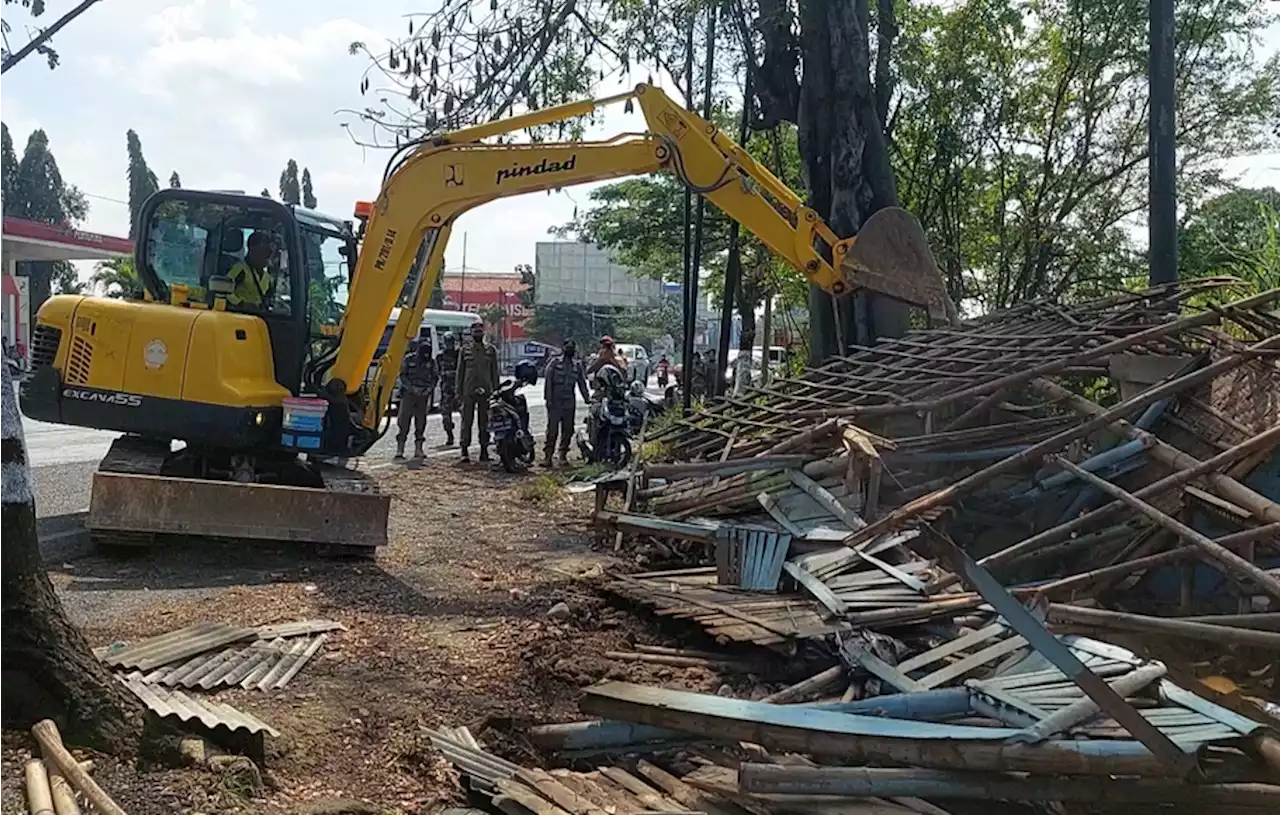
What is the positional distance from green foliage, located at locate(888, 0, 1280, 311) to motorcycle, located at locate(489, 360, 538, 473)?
6.37 meters

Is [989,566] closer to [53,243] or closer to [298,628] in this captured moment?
[298,628]

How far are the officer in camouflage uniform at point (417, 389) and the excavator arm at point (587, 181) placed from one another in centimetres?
559

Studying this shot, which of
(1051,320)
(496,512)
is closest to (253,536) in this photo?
(496,512)

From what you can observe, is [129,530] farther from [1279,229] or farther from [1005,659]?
[1279,229]

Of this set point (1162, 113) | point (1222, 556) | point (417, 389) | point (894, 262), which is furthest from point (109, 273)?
point (1222, 556)

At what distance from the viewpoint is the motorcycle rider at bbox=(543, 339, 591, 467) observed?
15.2 m

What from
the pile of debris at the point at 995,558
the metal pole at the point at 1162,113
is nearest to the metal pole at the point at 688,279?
the pile of debris at the point at 995,558

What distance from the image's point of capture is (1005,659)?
16.3ft

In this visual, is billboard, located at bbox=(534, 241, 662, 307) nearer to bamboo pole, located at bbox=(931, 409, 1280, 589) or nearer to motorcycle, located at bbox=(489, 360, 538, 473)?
motorcycle, located at bbox=(489, 360, 538, 473)

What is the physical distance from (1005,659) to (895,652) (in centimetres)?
55

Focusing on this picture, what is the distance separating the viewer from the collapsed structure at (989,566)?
150 inches

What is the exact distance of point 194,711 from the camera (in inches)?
186

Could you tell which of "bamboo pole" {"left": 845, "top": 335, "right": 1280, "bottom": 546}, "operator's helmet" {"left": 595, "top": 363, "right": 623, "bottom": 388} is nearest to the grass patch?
"operator's helmet" {"left": 595, "top": 363, "right": 623, "bottom": 388}

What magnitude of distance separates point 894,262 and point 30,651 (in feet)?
21.3
